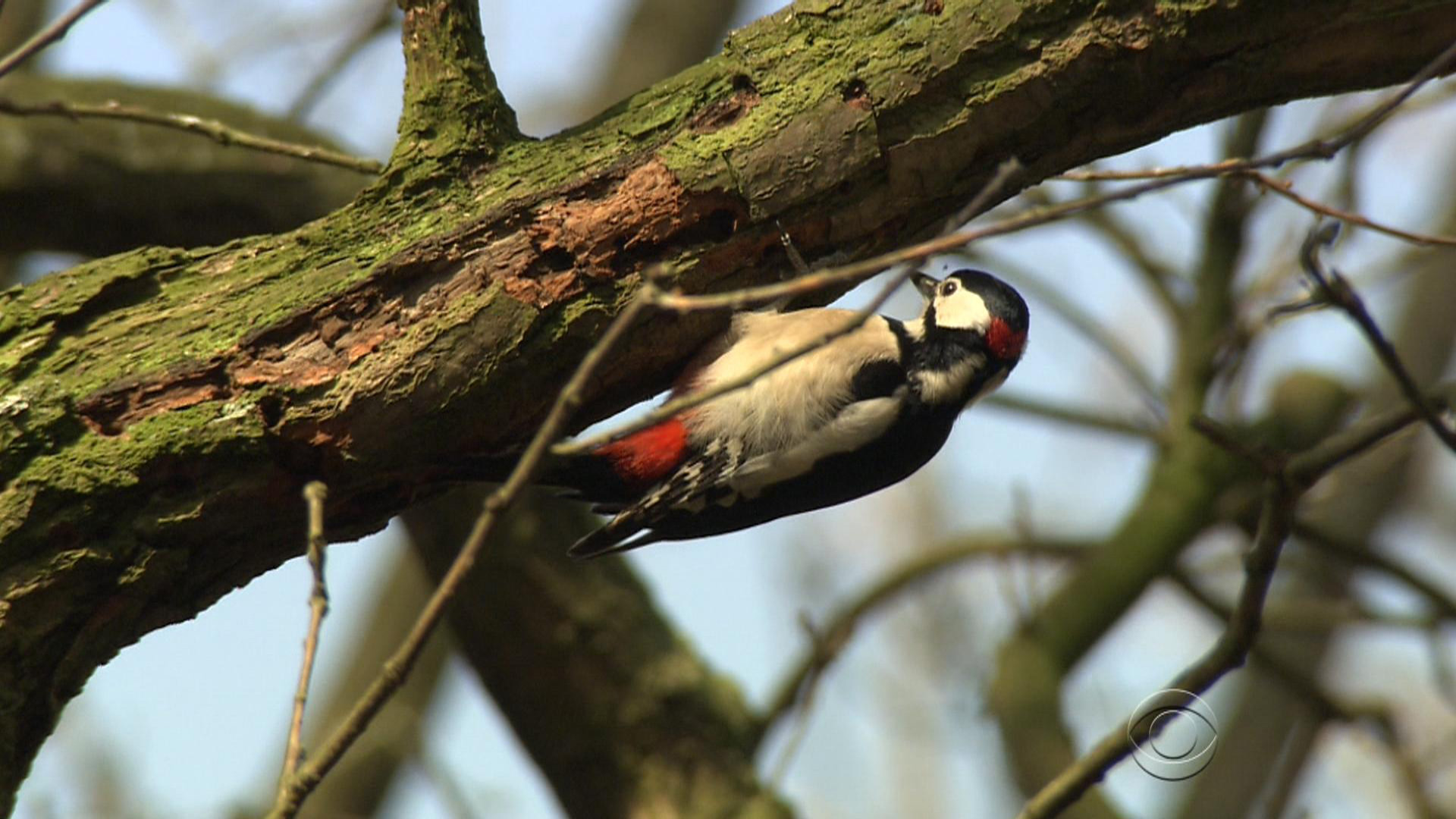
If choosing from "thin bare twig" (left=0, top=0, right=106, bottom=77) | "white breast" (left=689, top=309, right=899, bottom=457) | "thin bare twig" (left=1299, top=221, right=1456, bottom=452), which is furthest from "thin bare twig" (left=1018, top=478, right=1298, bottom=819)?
"thin bare twig" (left=0, top=0, right=106, bottom=77)

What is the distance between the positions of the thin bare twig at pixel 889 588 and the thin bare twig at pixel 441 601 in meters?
2.71

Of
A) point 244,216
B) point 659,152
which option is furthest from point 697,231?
point 244,216

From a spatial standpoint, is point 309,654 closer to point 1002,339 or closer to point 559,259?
point 559,259

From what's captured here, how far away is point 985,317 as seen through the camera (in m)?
3.61

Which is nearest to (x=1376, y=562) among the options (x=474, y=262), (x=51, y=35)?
(x=474, y=262)

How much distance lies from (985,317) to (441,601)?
218 centimetres

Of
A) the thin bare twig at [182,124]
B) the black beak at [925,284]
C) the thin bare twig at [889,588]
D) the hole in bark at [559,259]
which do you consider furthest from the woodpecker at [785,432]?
the thin bare twig at [889,588]

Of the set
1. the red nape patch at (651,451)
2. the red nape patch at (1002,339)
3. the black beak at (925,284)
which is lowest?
the red nape patch at (1002,339)

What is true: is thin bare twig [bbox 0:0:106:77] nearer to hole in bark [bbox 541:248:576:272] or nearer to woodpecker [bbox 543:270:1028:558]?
hole in bark [bbox 541:248:576:272]

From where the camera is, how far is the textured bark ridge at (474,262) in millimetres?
2439

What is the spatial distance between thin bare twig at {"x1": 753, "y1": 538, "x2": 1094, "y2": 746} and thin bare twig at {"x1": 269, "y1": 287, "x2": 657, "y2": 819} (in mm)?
2706

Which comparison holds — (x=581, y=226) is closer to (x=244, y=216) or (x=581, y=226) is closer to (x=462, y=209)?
(x=462, y=209)

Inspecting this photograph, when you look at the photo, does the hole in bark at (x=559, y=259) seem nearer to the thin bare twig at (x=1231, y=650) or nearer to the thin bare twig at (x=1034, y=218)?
the thin bare twig at (x=1034, y=218)

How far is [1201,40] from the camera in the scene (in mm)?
2777
